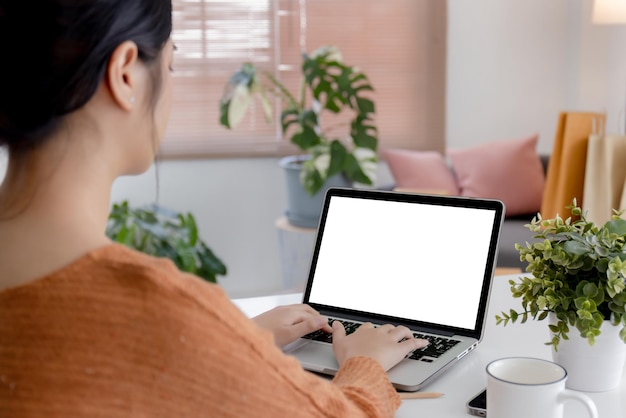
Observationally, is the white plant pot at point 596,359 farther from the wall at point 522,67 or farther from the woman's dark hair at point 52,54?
the wall at point 522,67

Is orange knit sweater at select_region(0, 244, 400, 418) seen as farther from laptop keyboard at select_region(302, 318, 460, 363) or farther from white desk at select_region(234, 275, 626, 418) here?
laptop keyboard at select_region(302, 318, 460, 363)

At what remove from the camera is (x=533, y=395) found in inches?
37.8

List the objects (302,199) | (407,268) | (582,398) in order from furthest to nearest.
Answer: (302,199), (407,268), (582,398)

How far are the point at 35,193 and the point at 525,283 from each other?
662 mm

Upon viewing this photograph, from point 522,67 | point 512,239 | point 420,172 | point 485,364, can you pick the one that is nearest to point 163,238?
point 420,172

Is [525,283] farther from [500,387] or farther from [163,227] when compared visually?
[163,227]

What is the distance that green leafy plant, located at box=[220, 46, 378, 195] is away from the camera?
12.0ft

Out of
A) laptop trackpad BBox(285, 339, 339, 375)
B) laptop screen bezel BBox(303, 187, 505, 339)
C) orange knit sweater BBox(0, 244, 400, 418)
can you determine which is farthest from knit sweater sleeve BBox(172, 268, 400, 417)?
laptop screen bezel BBox(303, 187, 505, 339)

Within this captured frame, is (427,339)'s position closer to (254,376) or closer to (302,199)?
(254,376)

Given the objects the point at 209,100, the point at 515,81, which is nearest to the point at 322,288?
the point at 209,100

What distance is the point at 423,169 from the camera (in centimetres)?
380

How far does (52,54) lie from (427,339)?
726 mm

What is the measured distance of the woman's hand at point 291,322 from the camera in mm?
1269

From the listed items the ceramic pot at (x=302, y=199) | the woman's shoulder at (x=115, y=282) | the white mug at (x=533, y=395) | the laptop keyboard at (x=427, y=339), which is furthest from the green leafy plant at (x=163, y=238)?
the woman's shoulder at (x=115, y=282)
